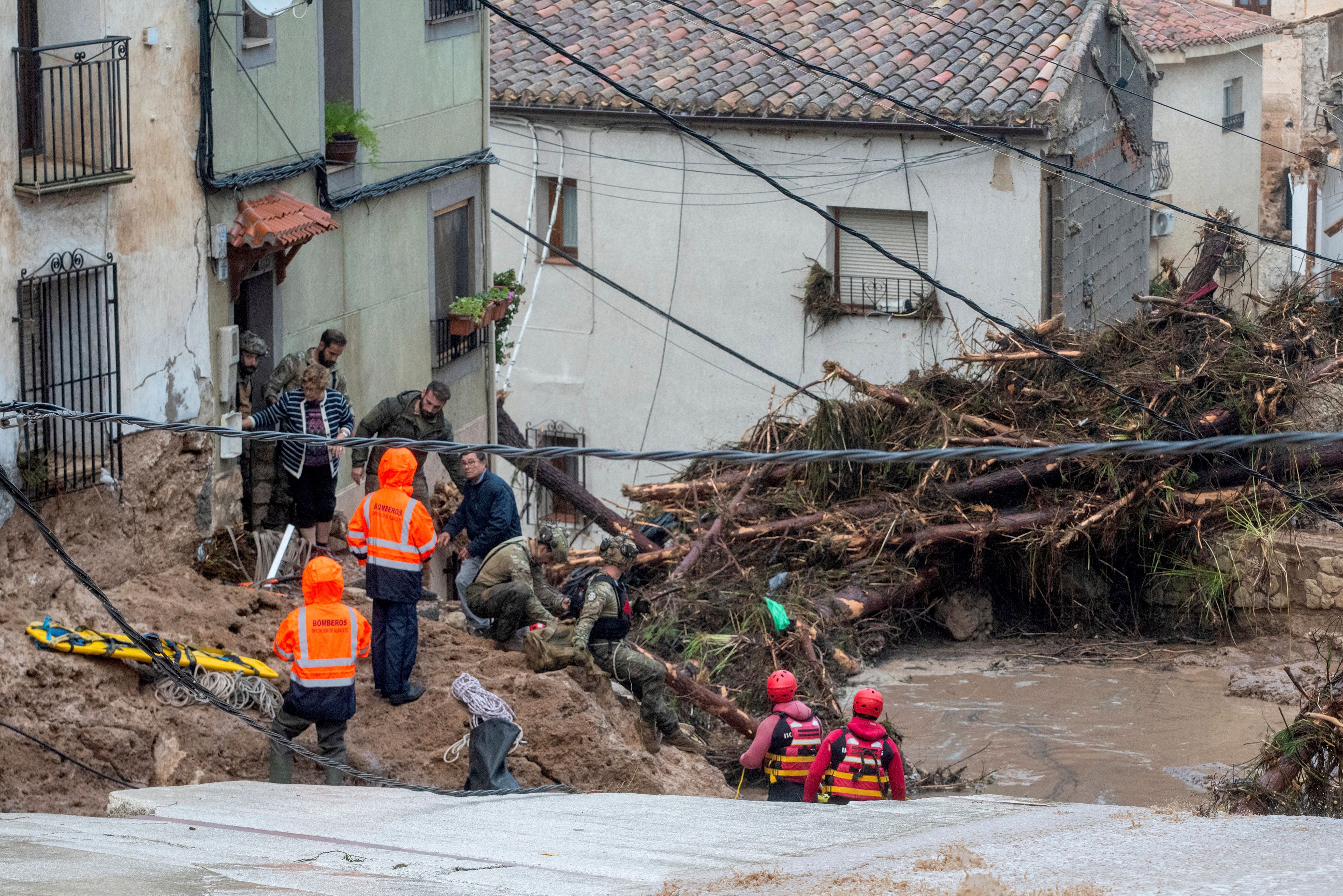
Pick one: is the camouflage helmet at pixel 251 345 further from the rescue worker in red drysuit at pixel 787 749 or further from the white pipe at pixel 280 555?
the rescue worker in red drysuit at pixel 787 749

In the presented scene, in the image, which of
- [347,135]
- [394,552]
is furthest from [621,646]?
[347,135]

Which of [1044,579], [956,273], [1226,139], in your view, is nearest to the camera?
[1044,579]

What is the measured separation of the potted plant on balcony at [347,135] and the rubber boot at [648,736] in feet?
18.9

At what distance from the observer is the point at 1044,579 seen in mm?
14234

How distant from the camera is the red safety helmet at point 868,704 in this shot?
8.05 meters

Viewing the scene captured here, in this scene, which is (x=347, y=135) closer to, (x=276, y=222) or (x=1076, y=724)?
(x=276, y=222)

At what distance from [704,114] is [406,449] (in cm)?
1190

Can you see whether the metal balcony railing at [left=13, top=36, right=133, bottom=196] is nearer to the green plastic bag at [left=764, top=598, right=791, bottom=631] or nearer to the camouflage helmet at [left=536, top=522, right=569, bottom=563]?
the camouflage helmet at [left=536, top=522, right=569, bottom=563]

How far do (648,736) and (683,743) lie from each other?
16.6 inches

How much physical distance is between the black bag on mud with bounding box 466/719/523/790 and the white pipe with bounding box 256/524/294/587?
10.1ft

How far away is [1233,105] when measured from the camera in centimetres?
3098

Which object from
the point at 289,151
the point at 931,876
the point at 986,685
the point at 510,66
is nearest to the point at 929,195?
the point at 510,66

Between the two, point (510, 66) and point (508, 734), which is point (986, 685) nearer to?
point (508, 734)

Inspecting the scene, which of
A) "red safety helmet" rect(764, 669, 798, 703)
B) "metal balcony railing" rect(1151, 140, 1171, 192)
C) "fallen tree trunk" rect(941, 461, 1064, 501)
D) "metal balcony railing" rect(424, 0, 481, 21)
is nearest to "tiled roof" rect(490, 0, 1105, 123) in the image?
"metal balcony railing" rect(424, 0, 481, 21)
